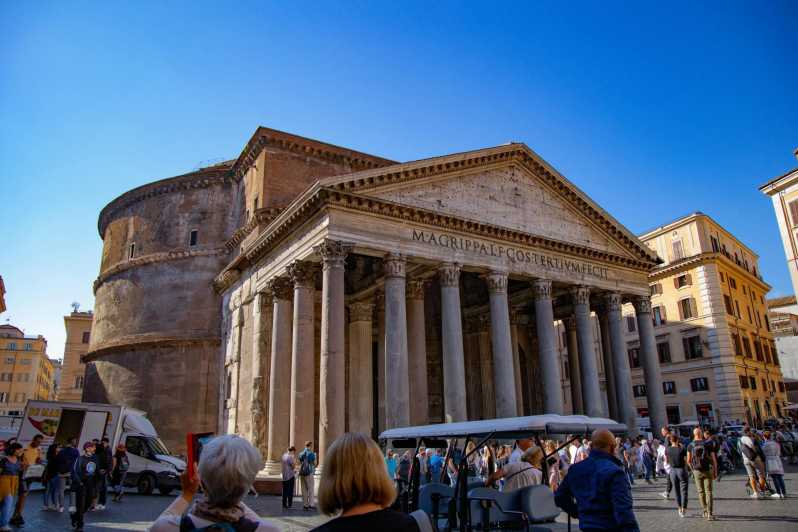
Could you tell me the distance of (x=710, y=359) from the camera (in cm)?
2809

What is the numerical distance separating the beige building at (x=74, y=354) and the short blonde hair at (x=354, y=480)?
4507 centimetres

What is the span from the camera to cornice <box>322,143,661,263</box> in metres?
15.5

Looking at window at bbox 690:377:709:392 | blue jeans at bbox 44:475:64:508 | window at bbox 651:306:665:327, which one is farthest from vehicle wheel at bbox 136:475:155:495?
window at bbox 651:306:665:327

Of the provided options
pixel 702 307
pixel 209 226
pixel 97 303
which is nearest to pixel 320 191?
pixel 209 226

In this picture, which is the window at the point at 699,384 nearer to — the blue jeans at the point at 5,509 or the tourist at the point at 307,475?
the tourist at the point at 307,475

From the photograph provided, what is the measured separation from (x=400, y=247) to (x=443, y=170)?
2874mm

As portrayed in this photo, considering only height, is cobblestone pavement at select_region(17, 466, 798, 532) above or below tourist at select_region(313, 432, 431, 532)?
below

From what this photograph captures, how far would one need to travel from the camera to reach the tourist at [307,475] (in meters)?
12.0

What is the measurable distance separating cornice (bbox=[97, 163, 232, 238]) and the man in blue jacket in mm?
23229

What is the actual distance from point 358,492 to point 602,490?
7.10 ft

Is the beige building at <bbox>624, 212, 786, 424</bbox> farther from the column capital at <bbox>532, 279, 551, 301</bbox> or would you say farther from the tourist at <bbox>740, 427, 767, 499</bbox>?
the tourist at <bbox>740, 427, 767, 499</bbox>

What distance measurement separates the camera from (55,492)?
10680 millimetres

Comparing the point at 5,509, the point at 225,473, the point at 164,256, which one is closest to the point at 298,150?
the point at 164,256

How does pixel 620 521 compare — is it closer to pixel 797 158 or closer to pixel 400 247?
pixel 400 247
